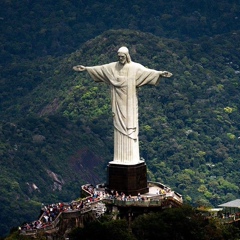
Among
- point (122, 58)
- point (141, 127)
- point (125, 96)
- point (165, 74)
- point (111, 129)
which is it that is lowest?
point (125, 96)

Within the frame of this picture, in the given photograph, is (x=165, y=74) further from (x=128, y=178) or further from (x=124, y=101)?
(x=128, y=178)

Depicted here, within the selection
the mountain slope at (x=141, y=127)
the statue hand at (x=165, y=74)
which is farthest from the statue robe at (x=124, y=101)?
the mountain slope at (x=141, y=127)

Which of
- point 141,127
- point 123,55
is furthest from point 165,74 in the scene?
point 141,127

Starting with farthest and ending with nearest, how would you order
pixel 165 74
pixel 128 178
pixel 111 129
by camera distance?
pixel 111 129, pixel 128 178, pixel 165 74

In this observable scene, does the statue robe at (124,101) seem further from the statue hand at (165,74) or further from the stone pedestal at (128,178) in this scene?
the statue hand at (165,74)

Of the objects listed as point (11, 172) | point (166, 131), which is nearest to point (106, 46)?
point (166, 131)

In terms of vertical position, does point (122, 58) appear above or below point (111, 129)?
below

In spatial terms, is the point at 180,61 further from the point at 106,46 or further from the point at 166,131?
the point at 166,131

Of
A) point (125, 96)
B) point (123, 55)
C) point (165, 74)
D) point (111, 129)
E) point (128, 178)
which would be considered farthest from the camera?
point (111, 129)
